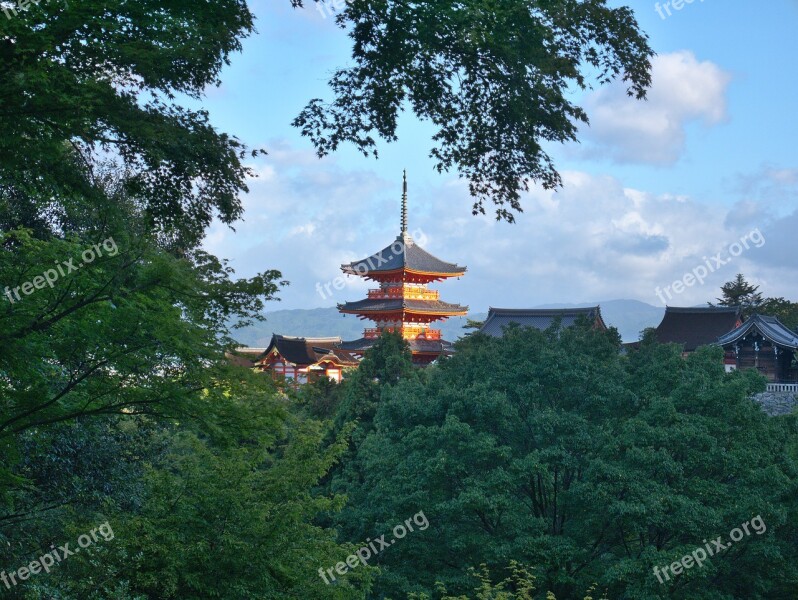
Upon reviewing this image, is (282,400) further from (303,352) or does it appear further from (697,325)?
(303,352)

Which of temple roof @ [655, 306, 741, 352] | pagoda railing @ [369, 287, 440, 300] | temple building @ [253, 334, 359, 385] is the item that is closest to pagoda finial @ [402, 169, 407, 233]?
pagoda railing @ [369, 287, 440, 300]

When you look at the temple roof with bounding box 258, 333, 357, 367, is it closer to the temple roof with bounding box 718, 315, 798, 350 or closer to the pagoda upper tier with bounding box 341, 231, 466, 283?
the pagoda upper tier with bounding box 341, 231, 466, 283

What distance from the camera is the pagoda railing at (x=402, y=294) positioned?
126 ft

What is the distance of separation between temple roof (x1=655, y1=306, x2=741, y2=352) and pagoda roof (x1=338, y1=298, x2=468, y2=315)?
31.5 feet

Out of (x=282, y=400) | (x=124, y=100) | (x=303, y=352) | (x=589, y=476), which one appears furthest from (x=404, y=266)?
(x=124, y=100)

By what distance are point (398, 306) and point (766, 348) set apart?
1590 centimetres

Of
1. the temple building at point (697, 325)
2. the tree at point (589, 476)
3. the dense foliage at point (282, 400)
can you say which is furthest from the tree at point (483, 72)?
the temple building at point (697, 325)

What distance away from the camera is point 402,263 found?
37844 millimetres

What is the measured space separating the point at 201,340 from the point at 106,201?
1.14 metres

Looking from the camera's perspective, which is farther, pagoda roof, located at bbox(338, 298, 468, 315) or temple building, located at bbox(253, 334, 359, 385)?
temple building, located at bbox(253, 334, 359, 385)

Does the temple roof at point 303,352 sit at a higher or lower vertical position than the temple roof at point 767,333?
higher

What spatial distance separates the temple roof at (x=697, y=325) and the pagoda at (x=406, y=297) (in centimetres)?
953

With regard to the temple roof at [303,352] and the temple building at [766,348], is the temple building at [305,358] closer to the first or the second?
the temple roof at [303,352]

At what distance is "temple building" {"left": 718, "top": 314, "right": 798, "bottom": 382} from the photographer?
27.9 m
